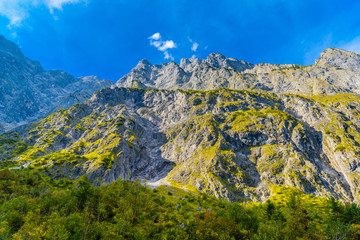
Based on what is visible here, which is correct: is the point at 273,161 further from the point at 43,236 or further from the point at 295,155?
the point at 43,236

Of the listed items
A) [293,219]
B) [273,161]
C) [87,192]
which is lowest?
[293,219]

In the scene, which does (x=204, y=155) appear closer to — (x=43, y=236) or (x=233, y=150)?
(x=233, y=150)

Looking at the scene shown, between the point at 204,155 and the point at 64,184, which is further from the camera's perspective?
the point at 204,155

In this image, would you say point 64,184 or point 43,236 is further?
point 64,184

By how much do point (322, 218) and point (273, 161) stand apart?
13381 centimetres

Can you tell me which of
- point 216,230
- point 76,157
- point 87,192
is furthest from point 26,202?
point 76,157

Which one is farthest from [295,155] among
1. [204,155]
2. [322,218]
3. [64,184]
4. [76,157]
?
[76,157]

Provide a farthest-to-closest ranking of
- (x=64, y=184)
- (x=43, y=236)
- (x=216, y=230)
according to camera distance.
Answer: (x=64, y=184)
(x=216, y=230)
(x=43, y=236)

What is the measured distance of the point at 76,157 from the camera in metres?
179

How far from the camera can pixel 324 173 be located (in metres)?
165

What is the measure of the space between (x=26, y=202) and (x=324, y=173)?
22232cm

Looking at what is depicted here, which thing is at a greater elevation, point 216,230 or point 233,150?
point 233,150

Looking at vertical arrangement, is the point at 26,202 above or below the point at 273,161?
below

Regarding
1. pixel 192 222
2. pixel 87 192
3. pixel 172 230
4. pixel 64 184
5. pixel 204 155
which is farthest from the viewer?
pixel 204 155
